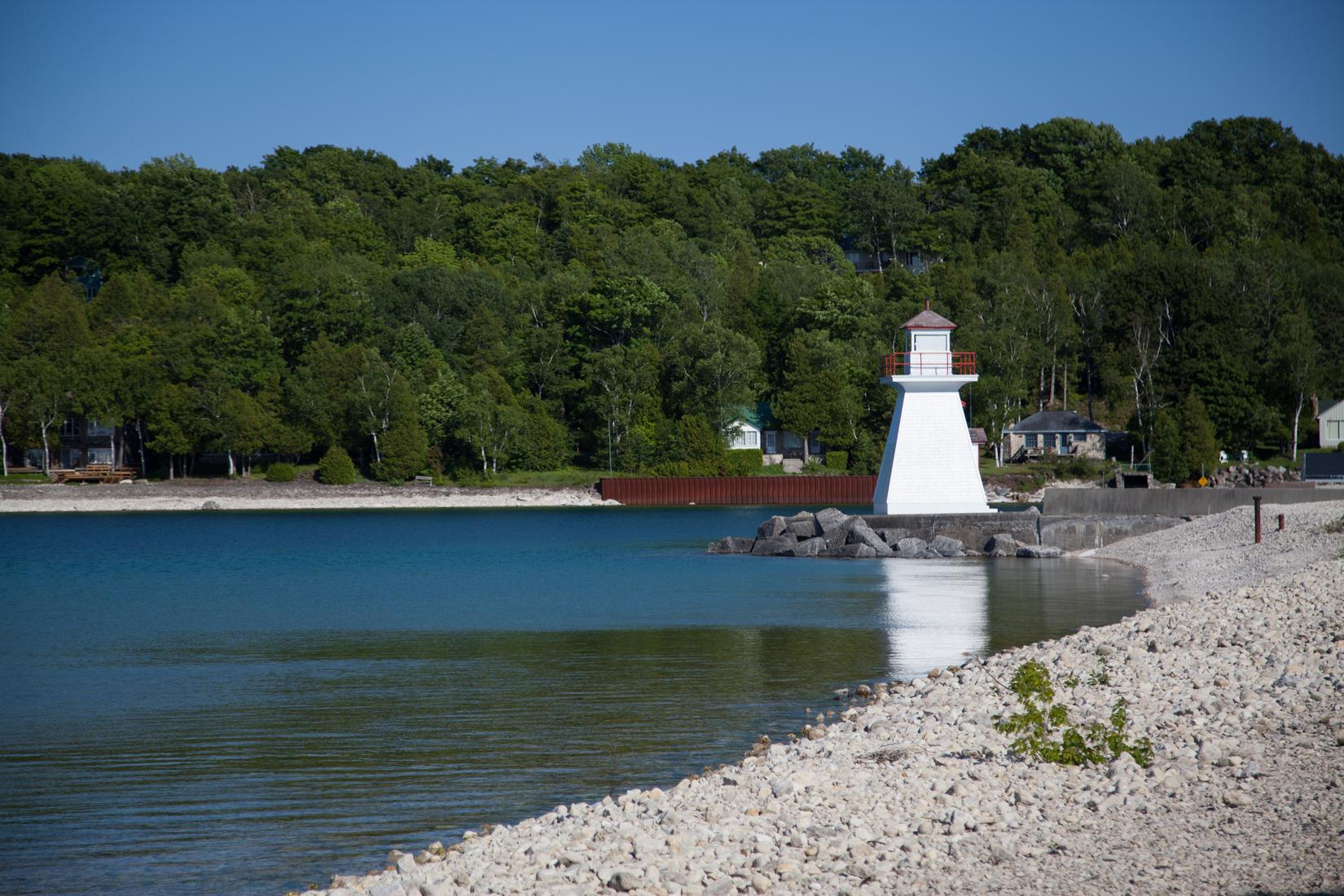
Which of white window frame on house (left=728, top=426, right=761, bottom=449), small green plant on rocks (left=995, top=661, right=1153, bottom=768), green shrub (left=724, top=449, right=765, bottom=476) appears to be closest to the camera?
small green plant on rocks (left=995, top=661, right=1153, bottom=768)

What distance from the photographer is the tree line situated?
68312mm

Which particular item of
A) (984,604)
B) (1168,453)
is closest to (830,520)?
(984,604)

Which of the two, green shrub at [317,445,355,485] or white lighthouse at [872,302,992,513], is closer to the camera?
white lighthouse at [872,302,992,513]

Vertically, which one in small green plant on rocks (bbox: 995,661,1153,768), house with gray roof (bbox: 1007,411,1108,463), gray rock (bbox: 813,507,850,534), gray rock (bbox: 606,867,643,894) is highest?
house with gray roof (bbox: 1007,411,1108,463)

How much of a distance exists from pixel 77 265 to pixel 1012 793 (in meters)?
92.8

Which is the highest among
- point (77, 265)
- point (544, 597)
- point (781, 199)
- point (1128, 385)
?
point (781, 199)

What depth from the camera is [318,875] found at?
838 cm

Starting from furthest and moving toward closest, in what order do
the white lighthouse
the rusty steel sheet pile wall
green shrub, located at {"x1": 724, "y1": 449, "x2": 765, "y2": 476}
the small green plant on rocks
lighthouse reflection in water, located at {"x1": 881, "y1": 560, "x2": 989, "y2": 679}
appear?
green shrub, located at {"x1": 724, "y1": 449, "x2": 765, "y2": 476}
the rusty steel sheet pile wall
the white lighthouse
lighthouse reflection in water, located at {"x1": 881, "y1": 560, "x2": 989, "y2": 679}
the small green plant on rocks

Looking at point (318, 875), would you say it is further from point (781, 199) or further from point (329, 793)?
point (781, 199)

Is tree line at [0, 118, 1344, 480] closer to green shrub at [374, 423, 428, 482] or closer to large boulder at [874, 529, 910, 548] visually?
green shrub at [374, 423, 428, 482]

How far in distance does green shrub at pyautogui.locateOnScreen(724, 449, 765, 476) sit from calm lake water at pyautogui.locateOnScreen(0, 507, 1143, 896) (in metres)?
30.4

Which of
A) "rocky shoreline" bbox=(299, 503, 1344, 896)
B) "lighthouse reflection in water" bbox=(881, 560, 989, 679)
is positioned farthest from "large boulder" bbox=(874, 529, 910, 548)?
"rocky shoreline" bbox=(299, 503, 1344, 896)

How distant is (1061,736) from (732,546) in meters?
29.1

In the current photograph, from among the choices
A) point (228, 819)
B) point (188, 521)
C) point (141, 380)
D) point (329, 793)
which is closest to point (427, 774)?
point (329, 793)
